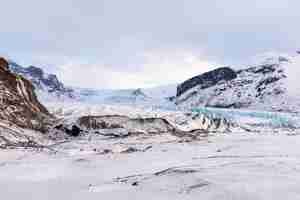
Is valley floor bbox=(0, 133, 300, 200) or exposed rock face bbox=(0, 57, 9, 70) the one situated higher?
exposed rock face bbox=(0, 57, 9, 70)

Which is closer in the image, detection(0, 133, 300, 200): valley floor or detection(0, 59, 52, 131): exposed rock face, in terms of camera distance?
detection(0, 133, 300, 200): valley floor

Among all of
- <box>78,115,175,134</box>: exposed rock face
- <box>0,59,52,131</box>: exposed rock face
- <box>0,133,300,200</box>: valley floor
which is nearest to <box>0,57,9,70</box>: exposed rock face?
<box>0,59,52,131</box>: exposed rock face

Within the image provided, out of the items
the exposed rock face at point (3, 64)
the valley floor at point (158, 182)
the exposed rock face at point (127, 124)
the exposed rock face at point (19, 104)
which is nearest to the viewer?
the valley floor at point (158, 182)

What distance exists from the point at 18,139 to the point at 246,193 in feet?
108

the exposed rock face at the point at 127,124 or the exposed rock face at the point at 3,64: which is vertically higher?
the exposed rock face at the point at 3,64

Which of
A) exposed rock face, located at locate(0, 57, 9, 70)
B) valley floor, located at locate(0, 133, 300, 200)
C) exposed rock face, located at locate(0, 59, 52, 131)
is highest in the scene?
exposed rock face, located at locate(0, 57, 9, 70)

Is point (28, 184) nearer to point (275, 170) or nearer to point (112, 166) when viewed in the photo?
point (112, 166)

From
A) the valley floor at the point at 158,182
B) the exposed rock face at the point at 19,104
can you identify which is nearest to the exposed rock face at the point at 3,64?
the exposed rock face at the point at 19,104

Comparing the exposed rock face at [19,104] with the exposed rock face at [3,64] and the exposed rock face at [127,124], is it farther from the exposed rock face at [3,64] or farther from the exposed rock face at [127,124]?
the exposed rock face at [127,124]

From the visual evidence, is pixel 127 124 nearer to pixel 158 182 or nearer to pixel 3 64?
pixel 3 64

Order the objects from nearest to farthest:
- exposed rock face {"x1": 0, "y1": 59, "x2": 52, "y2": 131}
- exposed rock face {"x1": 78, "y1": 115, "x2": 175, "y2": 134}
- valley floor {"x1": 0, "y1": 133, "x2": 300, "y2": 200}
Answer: valley floor {"x1": 0, "y1": 133, "x2": 300, "y2": 200}, exposed rock face {"x1": 0, "y1": 59, "x2": 52, "y2": 131}, exposed rock face {"x1": 78, "y1": 115, "x2": 175, "y2": 134}

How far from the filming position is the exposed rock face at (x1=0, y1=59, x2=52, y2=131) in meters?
50.8

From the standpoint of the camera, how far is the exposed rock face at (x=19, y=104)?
50850 mm

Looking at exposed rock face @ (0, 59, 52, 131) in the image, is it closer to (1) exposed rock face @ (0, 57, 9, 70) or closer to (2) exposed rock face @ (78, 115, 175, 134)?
(1) exposed rock face @ (0, 57, 9, 70)
